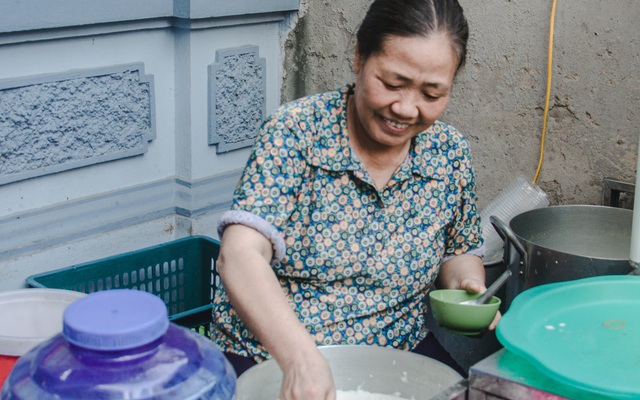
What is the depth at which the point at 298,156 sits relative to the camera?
2205 millimetres

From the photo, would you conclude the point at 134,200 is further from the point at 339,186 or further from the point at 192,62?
the point at 339,186

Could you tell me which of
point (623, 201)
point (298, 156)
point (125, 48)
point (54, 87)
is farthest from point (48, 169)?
point (623, 201)

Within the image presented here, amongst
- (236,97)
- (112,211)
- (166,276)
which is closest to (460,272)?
(166,276)

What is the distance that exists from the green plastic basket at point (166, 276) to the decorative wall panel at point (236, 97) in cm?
53

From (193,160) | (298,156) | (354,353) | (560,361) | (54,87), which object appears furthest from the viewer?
(193,160)

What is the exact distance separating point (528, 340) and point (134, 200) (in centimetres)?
214

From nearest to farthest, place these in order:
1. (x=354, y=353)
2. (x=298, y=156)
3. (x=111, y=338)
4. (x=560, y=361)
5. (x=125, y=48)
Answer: (x=111, y=338) < (x=560, y=361) < (x=354, y=353) < (x=298, y=156) < (x=125, y=48)

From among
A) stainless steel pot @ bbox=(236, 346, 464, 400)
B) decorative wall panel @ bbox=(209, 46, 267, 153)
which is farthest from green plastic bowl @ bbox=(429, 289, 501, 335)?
decorative wall panel @ bbox=(209, 46, 267, 153)

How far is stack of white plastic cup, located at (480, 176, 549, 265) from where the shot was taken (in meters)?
3.26

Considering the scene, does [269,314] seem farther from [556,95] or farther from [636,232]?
[556,95]

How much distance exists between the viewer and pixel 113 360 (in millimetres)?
1319

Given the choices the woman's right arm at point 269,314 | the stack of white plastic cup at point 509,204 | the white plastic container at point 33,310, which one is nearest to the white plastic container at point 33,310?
the white plastic container at point 33,310

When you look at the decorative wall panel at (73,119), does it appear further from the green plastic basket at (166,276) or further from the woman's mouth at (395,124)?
the woman's mouth at (395,124)

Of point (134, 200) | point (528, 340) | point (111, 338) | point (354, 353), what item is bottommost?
point (134, 200)
